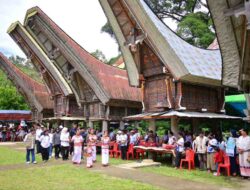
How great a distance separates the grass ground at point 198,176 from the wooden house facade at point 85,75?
7186 mm

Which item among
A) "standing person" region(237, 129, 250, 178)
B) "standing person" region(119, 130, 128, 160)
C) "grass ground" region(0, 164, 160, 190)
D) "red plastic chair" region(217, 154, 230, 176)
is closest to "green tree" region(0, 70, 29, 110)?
"standing person" region(119, 130, 128, 160)

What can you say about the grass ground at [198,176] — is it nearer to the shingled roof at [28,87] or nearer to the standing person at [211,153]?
the standing person at [211,153]

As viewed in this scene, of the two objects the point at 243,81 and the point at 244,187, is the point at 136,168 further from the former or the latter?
the point at 243,81

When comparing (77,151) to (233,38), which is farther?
(77,151)

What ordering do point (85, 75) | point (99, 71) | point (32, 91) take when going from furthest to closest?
point (32, 91) < point (99, 71) < point (85, 75)

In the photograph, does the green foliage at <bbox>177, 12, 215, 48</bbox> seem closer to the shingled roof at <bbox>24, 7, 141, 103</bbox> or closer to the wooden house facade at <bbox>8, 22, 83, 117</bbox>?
the shingled roof at <bbox>24, 7, 141, 103</bbox>

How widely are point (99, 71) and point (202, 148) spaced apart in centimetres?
938

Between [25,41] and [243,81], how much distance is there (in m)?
17.7

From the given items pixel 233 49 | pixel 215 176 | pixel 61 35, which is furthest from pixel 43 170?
pixel 61 35

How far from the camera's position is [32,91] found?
87.4 ft

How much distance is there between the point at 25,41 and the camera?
22.2m

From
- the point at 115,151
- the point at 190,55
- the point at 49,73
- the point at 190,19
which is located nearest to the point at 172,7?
the point at 190,19

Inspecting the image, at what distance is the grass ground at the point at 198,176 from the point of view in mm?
8852

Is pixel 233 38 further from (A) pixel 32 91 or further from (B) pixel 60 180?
(A) pixel 32 91
